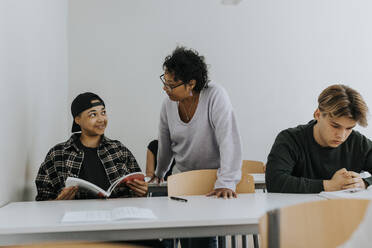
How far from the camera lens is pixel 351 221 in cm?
116

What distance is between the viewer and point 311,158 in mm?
2100

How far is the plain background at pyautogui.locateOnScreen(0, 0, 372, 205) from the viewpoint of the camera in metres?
4.27

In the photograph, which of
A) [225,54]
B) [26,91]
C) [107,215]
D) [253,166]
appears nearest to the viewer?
[107,215]

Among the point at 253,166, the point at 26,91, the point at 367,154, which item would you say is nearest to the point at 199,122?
the point at 367,154

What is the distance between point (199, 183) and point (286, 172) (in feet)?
1.54

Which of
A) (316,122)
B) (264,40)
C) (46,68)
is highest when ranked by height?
(264,40)

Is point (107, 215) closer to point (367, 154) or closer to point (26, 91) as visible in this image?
point (26, 91)

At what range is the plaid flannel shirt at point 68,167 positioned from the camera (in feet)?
7.23

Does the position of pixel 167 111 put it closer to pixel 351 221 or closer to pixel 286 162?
pixel 286 162

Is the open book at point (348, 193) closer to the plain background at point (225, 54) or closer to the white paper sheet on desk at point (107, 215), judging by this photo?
the white paper sheet on desk at point (107, 215)

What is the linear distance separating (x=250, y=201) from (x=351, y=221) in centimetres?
71

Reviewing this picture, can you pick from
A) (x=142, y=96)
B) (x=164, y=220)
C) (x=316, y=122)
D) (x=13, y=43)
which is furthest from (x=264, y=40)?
(x=164, y=220)

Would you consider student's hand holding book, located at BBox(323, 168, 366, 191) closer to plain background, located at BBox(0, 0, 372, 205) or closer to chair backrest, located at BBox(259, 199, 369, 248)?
chair backrest, located at BBox(259, 199, 369, 248)

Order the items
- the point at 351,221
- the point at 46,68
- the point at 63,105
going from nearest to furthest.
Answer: the point at 351,221
the point at 46,68
the point at 63,105
